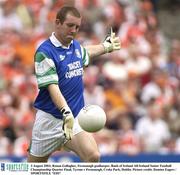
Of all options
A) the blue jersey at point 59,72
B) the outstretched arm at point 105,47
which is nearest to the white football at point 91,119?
the blue jersey at point 59,72

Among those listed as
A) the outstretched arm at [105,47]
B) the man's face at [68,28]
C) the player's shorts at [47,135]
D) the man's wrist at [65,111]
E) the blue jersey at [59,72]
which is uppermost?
the man's face at [68,28]

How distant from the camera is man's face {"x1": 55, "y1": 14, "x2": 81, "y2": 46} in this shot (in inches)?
377

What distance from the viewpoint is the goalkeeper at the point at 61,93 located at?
9.50 metres

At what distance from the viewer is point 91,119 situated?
9.29m

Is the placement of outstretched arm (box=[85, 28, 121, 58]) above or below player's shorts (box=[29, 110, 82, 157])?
above

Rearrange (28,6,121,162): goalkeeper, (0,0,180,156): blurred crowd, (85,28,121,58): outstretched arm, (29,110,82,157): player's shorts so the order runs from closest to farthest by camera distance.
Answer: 1. (28,6,121,162): goalkeeper
2. (29,110,82,157): player's shorts
3. (85,28,121,58): outstretched arm
4. (0,0,180,156): blurred crowd

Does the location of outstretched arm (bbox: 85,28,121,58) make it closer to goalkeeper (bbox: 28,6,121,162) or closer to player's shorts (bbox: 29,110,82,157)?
goalkeeper (bbox: 28,6,121,162)

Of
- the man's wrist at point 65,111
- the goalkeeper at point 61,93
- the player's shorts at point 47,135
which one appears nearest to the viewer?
the man's wrist at point 65,111

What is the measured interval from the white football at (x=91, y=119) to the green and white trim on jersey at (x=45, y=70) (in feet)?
1.65

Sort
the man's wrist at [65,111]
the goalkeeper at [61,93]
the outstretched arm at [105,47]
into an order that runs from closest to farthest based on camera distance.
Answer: the man's wrist at [65,111] < the goalkeeper at [61,93] < the outstretched arm at [105,47]

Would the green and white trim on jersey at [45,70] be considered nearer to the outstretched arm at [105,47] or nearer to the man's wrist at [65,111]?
the man's wrist at [65,111]

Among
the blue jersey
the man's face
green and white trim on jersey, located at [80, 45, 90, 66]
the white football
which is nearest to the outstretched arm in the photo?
green and white trim on jersey, located at [80, 45, 90, 66]

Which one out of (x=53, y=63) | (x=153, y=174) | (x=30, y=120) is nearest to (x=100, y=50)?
(x=53, y=63)

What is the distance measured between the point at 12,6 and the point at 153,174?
416 inches
